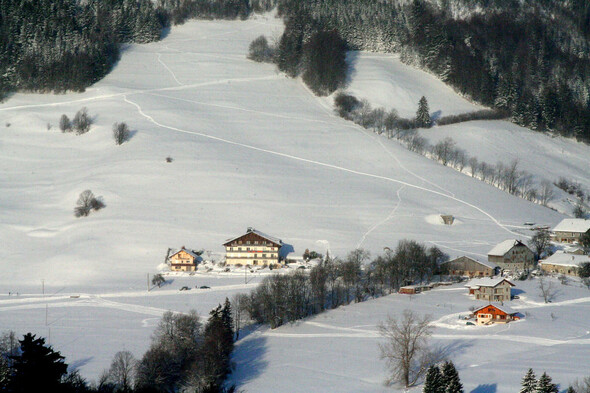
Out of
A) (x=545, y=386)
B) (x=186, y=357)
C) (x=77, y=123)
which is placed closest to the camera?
(x=545, y=386)

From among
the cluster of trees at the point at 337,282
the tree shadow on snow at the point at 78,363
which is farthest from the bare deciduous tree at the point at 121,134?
the tree shadow on snow at the point at 78,363

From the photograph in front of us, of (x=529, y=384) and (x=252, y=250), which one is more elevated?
(x=529, y=384)

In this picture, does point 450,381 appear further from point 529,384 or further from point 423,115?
point 423,115

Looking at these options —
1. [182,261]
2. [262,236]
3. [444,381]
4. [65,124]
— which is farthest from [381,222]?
[65,124]

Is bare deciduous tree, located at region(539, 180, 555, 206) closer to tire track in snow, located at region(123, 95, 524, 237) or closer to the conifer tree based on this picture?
tire track in snow, located at region(123, 95, 524, 237)

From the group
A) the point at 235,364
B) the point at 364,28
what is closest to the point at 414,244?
the point at 235,364

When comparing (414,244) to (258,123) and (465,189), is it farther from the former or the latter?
(258,123)
